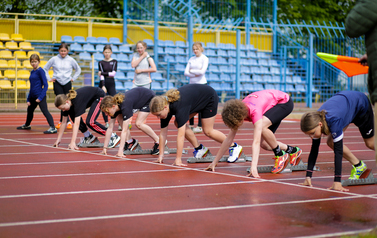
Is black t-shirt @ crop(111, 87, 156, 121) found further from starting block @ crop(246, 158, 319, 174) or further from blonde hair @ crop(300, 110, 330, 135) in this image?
blonde hair @ crop(300, 110, 330, 135)

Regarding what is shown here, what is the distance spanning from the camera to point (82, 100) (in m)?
8.53

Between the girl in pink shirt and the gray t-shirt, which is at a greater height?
the gray t-shirt

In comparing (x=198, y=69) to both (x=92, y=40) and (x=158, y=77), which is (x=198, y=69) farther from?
(x=92, y=40)

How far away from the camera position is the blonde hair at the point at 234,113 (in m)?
5.54

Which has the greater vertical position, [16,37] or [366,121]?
[16,37]

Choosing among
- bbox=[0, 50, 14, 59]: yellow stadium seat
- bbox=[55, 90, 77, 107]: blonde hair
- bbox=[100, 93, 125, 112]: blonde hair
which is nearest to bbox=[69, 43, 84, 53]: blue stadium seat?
bbox=[0, 50, 14, 59]: yellow stadium seat

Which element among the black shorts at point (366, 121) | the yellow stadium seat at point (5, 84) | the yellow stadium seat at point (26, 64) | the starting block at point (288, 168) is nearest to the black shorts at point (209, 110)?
the starting block at point (288, 168)

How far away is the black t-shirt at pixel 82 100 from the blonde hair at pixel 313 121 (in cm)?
449

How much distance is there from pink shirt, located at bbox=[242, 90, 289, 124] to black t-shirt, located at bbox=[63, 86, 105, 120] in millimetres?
3337

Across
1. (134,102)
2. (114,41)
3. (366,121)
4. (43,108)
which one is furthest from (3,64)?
(366,121)

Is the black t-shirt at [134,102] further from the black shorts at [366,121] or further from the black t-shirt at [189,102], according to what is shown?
the black shorts at [366,121]

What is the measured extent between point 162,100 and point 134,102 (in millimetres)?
1725

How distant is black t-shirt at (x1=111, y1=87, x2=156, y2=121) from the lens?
24.7 ft

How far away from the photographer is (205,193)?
5125 mm
